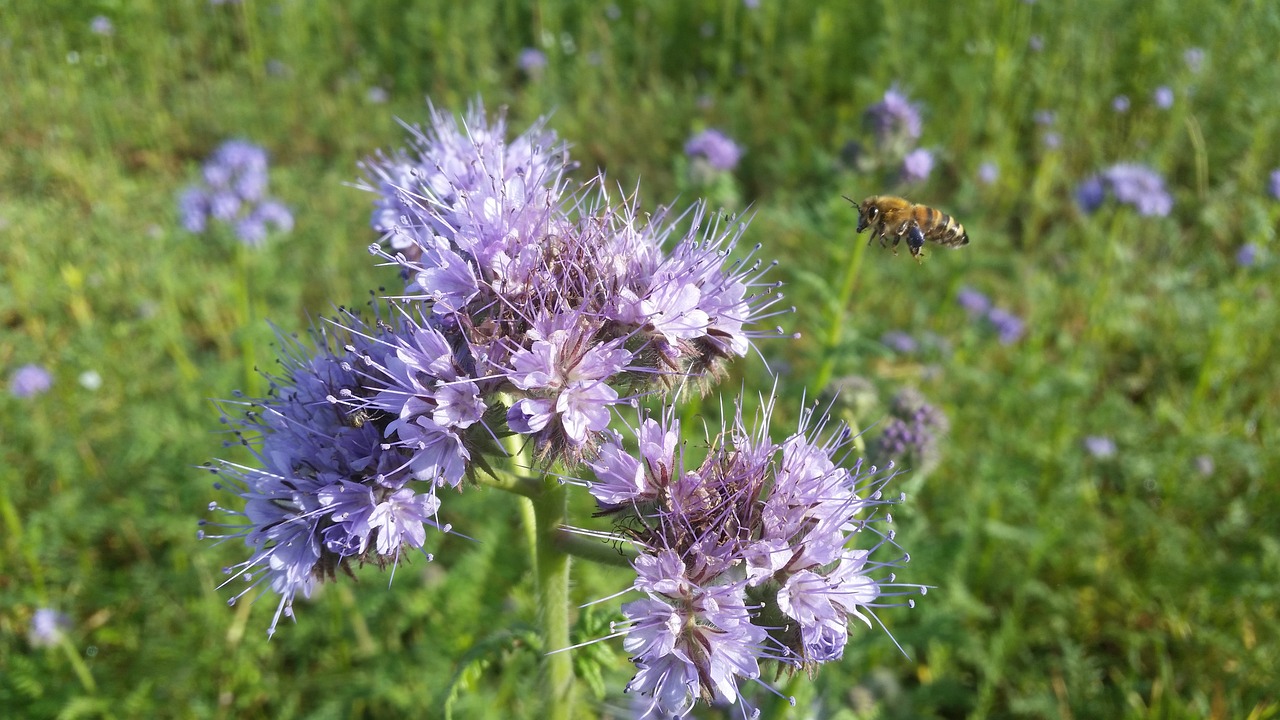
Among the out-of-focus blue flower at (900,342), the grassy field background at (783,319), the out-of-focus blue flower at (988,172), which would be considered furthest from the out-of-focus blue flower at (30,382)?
the out-of-focus blue flower at (988,172)

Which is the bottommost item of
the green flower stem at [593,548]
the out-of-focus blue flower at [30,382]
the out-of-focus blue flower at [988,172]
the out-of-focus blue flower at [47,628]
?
the out-of-focus blue flower at [47,628]

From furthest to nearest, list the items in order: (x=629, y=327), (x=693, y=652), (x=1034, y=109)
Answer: (x=1034, y=109) < (x=629, y=327) < (x=693, y=652)

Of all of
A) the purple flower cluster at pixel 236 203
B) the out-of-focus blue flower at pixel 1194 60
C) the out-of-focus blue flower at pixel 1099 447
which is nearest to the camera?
the purple flower cluster at pixel 236 203

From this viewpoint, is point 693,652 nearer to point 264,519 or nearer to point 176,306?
point 264,519

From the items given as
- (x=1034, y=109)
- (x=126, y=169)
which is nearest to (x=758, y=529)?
(x=1034, y=109)

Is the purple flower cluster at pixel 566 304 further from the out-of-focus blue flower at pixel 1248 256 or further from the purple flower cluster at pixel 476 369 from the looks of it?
the out-of-focus blue flower at pixel 1248 256

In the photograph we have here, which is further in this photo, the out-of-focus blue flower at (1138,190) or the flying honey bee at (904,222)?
the out-of-focus blue flower at (1138,190)
